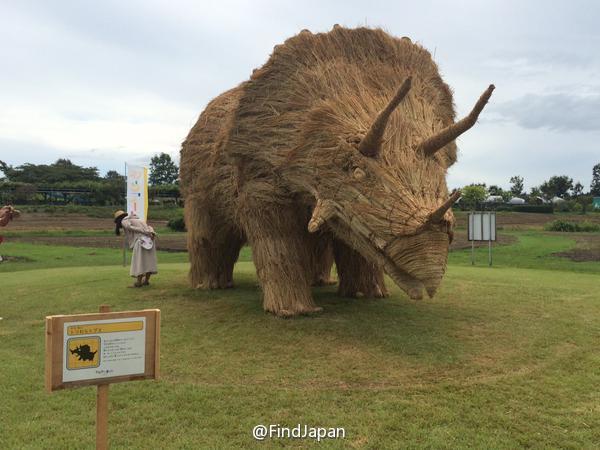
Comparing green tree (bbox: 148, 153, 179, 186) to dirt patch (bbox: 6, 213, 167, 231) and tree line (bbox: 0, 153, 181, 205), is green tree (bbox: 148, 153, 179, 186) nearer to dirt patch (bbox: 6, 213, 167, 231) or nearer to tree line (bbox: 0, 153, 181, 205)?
tree line (bbox: 0, 153, 181, 205)

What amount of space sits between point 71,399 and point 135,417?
626 mm

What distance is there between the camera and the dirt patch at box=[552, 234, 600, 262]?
46.2 feet

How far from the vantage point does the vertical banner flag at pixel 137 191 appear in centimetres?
1205

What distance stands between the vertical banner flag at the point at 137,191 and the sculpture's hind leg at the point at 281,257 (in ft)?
22.3

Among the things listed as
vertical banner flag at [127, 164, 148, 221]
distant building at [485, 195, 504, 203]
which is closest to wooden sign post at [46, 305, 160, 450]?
vertical banner flag at [127, 164, 148, 221]

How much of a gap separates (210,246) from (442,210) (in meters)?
4.89

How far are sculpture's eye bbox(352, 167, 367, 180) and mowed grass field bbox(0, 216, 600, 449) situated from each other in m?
1.56

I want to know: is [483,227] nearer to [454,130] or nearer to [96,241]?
[454,130]


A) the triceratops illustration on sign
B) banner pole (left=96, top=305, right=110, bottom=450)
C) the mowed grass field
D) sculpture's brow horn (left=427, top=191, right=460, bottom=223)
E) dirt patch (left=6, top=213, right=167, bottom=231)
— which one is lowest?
the mowed grass field

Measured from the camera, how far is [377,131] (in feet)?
14.4

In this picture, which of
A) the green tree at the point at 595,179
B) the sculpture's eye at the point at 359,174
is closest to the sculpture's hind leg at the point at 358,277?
the sculpture's eye at the point at 359,174

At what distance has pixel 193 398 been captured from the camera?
12.2 feet

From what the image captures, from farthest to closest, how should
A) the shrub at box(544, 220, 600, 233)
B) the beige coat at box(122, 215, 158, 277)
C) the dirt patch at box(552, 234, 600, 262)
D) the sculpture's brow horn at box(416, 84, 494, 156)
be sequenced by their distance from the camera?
the shrub at box(544, 220, 600, 233) < the dirt patch at box(552, 234, 600, 262) < the beige coat at box(122, 215, 158, 277) < the sculpture's brow horn at box(416, 84, 494, 156)

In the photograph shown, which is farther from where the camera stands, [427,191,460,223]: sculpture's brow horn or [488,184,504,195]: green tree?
[488,184,504,195]: green tree
